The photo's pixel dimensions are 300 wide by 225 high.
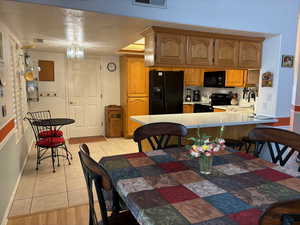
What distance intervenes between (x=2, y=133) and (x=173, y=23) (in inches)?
87.1

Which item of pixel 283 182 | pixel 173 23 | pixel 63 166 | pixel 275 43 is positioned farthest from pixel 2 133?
pixel 275 43

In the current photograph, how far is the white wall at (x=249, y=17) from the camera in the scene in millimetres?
2271

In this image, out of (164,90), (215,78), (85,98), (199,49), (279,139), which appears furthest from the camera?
(85,98)

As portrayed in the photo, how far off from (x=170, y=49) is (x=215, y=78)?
296cm

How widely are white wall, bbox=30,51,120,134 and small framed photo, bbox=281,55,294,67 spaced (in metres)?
3.92

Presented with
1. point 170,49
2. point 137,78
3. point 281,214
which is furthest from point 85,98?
point 281,214

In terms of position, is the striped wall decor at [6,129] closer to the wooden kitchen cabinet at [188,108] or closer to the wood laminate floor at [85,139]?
the wood laminate floor at [85,139]

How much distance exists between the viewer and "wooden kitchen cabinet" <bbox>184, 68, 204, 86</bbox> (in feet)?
19.9

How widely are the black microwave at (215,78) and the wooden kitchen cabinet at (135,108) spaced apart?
1625mm

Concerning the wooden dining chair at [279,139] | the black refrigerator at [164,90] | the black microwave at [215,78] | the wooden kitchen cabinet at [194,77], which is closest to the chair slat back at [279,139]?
the wooden dining chair at [279,139]

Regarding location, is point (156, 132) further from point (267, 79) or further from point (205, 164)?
point (267, 79)

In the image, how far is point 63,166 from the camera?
3904 mm

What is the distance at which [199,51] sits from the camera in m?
3.03

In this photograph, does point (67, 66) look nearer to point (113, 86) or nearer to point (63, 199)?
point (113, 86)
